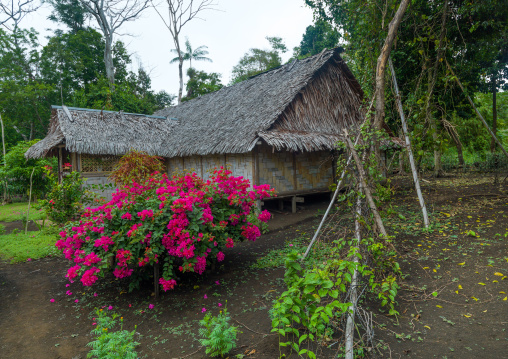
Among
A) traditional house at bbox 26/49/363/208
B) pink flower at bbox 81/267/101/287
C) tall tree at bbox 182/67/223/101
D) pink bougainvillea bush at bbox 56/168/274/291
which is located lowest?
pink flower at bbox 81/267/101/287

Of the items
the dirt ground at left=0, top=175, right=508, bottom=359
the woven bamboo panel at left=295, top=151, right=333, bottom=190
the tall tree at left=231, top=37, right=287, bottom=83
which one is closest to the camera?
the dirt ground at left=0, top=175, right=508, bottom=359

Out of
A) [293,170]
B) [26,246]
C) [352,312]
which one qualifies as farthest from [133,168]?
[352,312]

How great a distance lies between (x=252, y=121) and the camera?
28.4ft

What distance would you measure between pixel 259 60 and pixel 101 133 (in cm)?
2141

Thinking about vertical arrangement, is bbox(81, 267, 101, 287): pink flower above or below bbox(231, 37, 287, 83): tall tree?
below

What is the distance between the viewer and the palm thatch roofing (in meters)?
8.32

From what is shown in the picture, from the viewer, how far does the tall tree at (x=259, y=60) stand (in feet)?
93.3

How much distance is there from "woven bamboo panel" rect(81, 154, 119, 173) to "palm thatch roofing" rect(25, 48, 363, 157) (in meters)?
0.47

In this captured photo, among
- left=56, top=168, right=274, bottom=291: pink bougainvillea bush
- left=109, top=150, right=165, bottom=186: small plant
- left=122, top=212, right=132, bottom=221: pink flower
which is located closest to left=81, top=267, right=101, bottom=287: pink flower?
left=56, top=168, right=274, bottom=291: pink bougainvillea bush

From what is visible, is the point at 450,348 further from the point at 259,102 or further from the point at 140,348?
the point at 259,102

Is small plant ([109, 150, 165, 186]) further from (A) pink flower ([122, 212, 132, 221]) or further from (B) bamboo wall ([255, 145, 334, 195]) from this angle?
(A) pink flower ([122, 212, 132, 221])

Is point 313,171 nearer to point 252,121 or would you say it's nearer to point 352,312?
point 252,121

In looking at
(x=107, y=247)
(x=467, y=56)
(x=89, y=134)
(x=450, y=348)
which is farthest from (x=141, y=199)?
(x=467, y=56)

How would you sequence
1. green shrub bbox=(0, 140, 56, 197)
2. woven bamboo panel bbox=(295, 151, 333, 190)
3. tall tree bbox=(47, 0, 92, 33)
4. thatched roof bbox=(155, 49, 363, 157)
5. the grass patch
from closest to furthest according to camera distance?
1. the grass patch
2. thatched roof bbox=(155, 49, 363, 157)
3. woven bamboo panel bbox=(295, 151, 333, 190)
4. green shrub bbox=(0, 140, 56, 197)
5. tall tree bbox=(47, 0, 92, 33)
